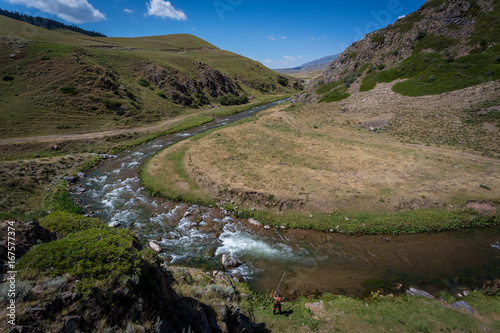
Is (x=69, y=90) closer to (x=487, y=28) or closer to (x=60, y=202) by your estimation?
(x=60, y=202)

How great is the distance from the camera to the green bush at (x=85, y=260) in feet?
19.1

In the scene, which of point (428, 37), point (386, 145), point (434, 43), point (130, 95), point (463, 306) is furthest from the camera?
point (130, 95)

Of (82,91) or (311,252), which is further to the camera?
(82,91)

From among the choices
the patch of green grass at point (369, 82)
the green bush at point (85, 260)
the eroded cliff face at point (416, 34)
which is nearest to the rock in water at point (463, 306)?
the green bush at point (85, 260)

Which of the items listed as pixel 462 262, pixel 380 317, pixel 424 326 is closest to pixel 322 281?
pixel 380 317

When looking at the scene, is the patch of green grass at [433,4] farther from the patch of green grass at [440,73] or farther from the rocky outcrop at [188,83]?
the rocky outcrop at [188,83]

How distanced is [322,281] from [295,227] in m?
5.72

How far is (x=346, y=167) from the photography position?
91.5 feet

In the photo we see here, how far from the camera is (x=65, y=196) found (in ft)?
77.5

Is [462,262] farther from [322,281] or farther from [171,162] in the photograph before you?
[171,162]

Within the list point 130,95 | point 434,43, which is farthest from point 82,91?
point 434,43

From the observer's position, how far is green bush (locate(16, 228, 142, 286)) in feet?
19.1

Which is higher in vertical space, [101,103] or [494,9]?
[494,9]

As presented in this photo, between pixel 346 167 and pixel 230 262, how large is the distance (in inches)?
794
